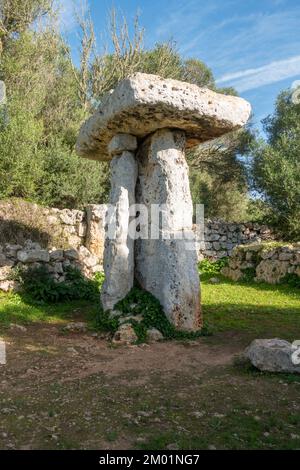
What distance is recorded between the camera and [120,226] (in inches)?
308

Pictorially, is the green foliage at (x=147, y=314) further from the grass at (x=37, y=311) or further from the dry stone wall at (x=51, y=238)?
the dry stone wall at (x=51, y=238)

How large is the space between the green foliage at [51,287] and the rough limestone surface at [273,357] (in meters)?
5.24

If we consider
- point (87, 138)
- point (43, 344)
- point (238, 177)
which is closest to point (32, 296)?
point (43, 344)

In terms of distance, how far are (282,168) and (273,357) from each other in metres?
14.2

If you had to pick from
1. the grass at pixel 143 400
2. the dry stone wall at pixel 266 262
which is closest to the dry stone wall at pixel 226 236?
the dry stone wall at pixel 266 262

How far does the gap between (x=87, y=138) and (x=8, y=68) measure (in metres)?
11.2

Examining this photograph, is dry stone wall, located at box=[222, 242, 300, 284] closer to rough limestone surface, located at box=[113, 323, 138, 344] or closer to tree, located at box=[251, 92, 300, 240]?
tree, located at box=[251, 92, 300, 240]

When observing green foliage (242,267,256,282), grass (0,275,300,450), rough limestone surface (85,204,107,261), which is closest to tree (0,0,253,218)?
rough limestone surface (85,204,107,261)

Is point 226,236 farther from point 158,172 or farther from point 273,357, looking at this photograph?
point 273,357

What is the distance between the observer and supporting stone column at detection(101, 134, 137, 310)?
7750 mm

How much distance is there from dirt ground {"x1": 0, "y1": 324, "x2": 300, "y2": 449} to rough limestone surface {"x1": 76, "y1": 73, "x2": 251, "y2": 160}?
354 cm

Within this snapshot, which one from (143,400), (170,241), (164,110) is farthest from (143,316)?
(164,110)

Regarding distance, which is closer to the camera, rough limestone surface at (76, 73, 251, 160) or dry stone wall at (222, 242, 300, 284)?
rough limestone surface at (76, 73, 251, 160)

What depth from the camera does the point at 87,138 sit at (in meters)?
8.47
